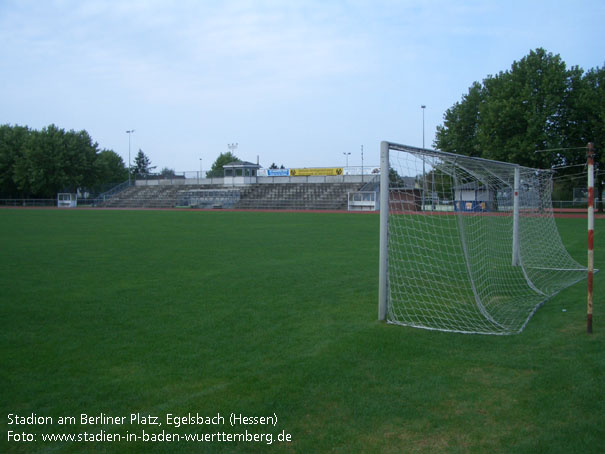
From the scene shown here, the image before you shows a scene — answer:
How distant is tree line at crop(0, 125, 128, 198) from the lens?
57688mm

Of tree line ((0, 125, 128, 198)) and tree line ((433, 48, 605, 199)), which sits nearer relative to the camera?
tree line ((433, 48, 605, 199))

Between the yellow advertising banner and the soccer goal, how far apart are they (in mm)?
41495

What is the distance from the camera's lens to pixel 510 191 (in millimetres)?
10211

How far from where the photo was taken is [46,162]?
57938 millimetres

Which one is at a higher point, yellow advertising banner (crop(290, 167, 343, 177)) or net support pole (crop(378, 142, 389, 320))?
yellow advertising banner (crop(290, 167, 343, 177))

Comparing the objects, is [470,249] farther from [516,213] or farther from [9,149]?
[9,149]

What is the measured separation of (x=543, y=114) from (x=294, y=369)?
3292cm

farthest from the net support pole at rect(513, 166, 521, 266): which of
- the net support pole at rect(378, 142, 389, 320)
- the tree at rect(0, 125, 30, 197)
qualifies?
the tree at rect(0, 125, 30, 197)

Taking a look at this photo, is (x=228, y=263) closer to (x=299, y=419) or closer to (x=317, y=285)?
(x=317, y=285)

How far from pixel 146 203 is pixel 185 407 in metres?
56.5

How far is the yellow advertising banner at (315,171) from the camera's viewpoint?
54406 millimetres

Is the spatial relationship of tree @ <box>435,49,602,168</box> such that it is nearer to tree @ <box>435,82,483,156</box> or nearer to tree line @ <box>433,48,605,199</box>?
tree line @ <box>433,48,605,199</box>

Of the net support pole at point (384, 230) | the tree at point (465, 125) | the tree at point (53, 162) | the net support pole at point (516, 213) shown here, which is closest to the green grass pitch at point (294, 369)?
the net support pole at point (384, 230)

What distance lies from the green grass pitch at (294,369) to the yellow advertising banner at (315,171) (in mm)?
46613
